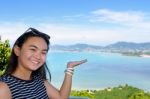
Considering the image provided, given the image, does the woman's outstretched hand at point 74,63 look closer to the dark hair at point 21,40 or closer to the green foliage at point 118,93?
the dark hair at point 21,40

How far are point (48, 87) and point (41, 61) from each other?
48 centimetres

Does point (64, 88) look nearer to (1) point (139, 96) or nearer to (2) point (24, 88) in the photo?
(2) point (24, 88)

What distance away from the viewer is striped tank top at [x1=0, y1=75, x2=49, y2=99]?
3676 millimetres

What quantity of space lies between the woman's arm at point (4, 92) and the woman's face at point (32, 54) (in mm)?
250

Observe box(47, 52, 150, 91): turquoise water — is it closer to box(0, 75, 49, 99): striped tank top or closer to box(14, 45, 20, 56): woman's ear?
box(0, 75, 49, 99): striped tank top

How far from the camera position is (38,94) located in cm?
392

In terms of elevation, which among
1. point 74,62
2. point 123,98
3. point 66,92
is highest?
point 74,62

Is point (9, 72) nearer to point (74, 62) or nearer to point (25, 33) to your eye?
point (25, 33)

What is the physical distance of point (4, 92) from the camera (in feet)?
11.7

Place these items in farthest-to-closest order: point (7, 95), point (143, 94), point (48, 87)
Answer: point (143, 94) → point (48, 87) → point (7, 95)

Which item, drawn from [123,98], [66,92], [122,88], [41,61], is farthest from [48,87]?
[122,88]

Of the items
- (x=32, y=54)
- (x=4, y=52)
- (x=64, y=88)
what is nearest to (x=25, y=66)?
(x=32, y=54)

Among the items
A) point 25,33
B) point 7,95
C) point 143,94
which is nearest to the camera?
point 7,95

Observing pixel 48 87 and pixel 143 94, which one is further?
pixel 143 94
